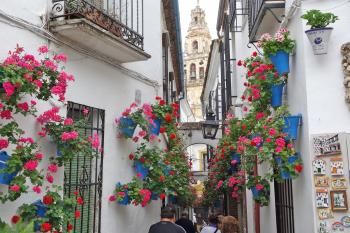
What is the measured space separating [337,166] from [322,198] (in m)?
0.36

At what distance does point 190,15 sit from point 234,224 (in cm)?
5480

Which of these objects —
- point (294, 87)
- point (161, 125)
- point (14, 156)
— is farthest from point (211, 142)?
point (14, 156)

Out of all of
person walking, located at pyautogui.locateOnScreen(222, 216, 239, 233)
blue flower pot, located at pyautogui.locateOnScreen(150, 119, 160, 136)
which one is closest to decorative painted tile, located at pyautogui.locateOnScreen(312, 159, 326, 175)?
person walking, located at pyautogui.locateOnScreen(222, 216, 239, 233)

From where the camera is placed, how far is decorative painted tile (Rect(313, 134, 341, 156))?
13.8 ft

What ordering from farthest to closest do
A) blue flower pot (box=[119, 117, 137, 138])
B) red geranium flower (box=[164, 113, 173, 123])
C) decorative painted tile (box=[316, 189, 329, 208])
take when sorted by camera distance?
red geranium flower (box=[164, 113, 173, 123]) → blue flower pot (box=[119, 117, 137, 138]) → decorative painted tile (box=[316, 189, 329, 208])

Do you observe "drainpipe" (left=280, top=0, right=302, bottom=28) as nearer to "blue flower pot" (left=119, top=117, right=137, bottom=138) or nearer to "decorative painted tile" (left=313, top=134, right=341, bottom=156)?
"decorative painted tile" (left=313, top=134, right=341, bottom=156)

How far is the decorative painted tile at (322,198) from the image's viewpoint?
13.8 ft

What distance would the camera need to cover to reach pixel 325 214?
418cm

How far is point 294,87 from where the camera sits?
504 centimetres

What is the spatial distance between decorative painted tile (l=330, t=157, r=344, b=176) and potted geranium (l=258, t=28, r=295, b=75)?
1.26 metres

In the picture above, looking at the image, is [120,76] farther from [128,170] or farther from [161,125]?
[128,170]

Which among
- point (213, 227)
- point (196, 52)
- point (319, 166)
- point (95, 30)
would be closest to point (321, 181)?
point (319, 166)

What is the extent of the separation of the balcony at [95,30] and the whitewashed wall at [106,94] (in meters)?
0.15

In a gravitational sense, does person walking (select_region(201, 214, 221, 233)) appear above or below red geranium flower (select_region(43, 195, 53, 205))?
below
